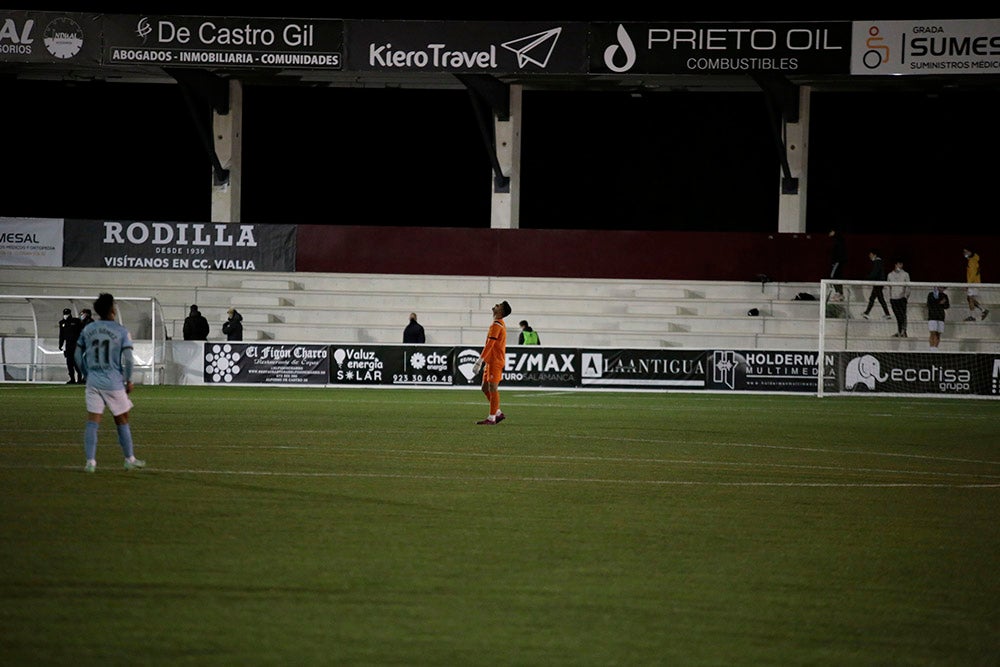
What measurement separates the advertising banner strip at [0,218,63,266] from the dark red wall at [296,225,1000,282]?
730 cm

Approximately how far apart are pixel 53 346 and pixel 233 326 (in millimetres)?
4588

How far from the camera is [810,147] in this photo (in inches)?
1558

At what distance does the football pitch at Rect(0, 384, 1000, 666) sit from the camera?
6.18 meters

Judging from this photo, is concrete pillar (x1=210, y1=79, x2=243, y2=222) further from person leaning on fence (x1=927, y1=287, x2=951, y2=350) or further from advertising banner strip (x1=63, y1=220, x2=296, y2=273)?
person leaning on fence (x1=927, y1=287, x2=951, y2=350)

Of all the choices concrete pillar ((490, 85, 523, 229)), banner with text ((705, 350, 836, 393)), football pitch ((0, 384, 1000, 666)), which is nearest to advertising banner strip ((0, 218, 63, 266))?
concrete pillar ((490, 85, 523, 229))

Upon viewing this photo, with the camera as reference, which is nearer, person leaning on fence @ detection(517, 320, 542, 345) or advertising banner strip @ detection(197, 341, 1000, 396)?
advertising banner strip @ detection(197, 341, 1000, 396)

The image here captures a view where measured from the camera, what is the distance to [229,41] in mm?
34406

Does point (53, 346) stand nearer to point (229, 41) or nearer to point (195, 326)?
point (195, 326)

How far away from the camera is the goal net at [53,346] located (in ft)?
103

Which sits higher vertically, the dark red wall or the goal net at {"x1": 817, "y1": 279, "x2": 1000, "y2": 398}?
the dark red wall

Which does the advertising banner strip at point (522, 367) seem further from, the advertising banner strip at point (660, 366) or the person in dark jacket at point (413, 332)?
the person in dark jacket at point (413, 332)

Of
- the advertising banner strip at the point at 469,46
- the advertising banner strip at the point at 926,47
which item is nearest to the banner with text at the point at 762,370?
the advertising banner strip at the point at 926,47

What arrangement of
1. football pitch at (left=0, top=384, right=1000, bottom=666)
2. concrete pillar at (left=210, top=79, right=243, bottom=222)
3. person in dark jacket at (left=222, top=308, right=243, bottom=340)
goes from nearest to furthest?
football pitch at (left=0, top=384, right=1000, bottom=666) → person in dark jacket at (left=222, top=308, right=243, bottom=340) → concrete pillar at (left=210, top=79, right=243, bottom=222)

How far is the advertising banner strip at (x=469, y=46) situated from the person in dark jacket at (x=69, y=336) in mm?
10319
